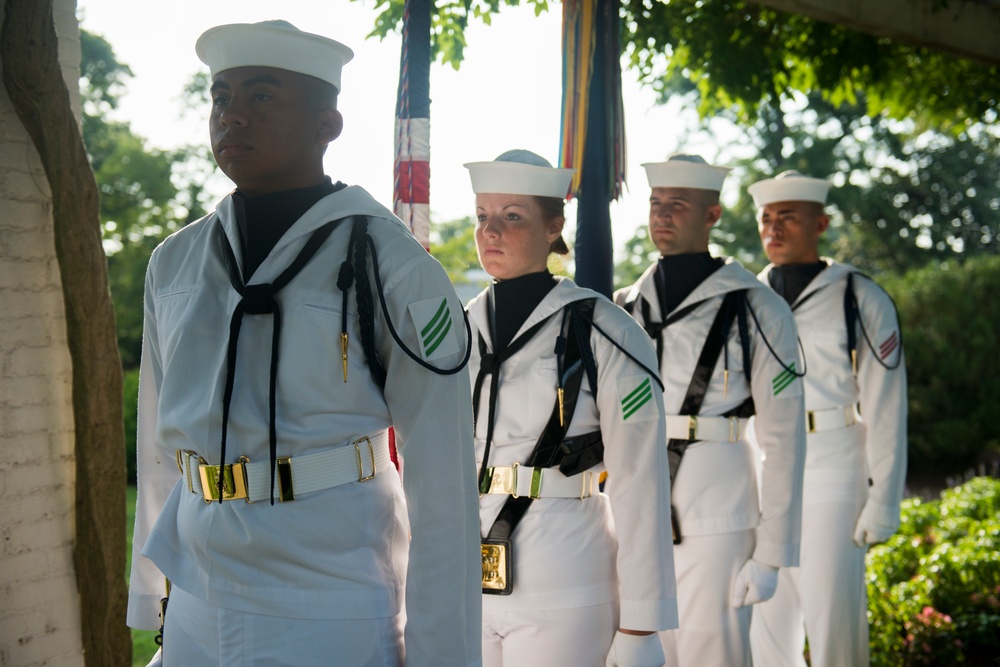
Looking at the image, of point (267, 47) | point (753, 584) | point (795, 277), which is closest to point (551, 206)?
point (267, 47)

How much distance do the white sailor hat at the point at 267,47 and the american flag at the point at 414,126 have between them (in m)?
1.43

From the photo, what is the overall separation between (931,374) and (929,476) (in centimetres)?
131

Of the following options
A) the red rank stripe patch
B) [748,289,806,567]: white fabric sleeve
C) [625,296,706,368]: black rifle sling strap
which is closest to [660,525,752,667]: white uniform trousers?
[748,289,806,567]: white fabric sleeve

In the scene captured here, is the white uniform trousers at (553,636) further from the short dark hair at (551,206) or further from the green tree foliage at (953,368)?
the green tree foliage at (953,368)

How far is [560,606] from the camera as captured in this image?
296 cm

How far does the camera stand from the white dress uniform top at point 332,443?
1.95m

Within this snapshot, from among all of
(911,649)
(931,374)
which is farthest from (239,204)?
(931,374)

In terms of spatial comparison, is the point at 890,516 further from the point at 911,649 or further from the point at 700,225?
the point at 700,225

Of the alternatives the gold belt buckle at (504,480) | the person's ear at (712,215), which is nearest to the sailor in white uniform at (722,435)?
the person's ear at (712,215)

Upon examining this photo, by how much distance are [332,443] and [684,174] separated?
266cm

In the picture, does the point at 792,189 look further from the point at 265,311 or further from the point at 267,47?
the point at 265,311

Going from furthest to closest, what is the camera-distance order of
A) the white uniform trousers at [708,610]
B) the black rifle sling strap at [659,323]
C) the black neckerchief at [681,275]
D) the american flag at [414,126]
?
the black neckerchief at [681,275] < the black rifle sling strap at [659,323] < the white uniform trousers at [708,610] < the american flag at [414,126]

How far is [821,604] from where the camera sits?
4832 mm

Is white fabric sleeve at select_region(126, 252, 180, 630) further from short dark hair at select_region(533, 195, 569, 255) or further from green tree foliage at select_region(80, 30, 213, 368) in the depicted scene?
green tree foliage at select_region(80, 30, 213, 368)
